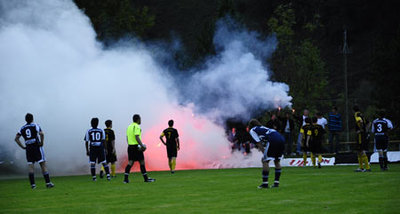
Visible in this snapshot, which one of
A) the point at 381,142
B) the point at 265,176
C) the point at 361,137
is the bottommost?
the point at 265,176

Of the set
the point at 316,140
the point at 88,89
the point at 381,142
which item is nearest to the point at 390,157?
the point at 316,140

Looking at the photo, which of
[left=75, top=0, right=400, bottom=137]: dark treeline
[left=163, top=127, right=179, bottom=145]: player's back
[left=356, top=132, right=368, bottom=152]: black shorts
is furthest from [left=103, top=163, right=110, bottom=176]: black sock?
[left=75, top=0, right=400, bottom=137]: dark treeline

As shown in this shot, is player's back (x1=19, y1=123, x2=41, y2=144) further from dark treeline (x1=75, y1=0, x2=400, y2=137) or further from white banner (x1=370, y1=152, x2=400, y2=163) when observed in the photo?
dark treeline (x1=75, y1=0, x2=400, y2=137)

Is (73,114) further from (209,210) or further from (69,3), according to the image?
(209,210)

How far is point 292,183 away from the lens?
59.9 ft

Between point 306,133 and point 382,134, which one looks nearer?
point 382,134

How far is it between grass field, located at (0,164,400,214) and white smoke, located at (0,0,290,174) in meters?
11.7

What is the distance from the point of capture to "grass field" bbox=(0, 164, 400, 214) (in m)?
12.4

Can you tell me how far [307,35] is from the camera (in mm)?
100875

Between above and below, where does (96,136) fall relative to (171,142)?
above

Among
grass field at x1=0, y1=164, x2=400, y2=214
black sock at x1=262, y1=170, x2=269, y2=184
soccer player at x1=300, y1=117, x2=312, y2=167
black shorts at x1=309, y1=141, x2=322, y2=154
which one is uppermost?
soccer player at x1=300, y1=117, x2=312, y2=167

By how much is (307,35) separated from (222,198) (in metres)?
89.2

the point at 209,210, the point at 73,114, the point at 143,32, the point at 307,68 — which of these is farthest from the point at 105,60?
the point at 143,32

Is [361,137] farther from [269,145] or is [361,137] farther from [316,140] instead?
[269,145]
